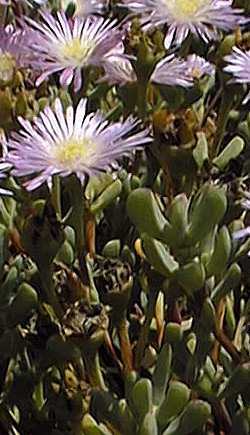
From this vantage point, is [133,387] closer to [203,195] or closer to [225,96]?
[203,195]

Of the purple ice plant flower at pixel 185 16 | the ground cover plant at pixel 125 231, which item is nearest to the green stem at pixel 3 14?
the ground cover plant at pixel 125 231

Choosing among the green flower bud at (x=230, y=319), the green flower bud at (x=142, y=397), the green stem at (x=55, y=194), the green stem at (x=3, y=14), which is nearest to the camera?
the green flower bud at (x=142, y=397)

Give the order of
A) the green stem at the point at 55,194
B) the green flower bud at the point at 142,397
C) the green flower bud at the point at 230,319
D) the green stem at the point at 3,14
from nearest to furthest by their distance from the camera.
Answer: the green flower bud at the point at 142,397 < the green stem at the point at 55,194 < the green flower bud at the point at 230,319 < the green stem at the point at 3,14

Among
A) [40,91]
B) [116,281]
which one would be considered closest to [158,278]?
[116,281]

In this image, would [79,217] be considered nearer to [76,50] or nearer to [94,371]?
[94,371]

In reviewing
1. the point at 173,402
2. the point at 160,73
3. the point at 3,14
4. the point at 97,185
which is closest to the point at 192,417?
the point at 173,402

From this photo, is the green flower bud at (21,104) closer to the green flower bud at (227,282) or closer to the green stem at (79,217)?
the green stem at (79,217)

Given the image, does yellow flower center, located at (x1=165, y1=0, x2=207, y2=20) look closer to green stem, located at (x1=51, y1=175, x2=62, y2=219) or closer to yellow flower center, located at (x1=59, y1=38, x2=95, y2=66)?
yellow flower center, located at (x1=59, y1=38, x2=95, y2=66)
